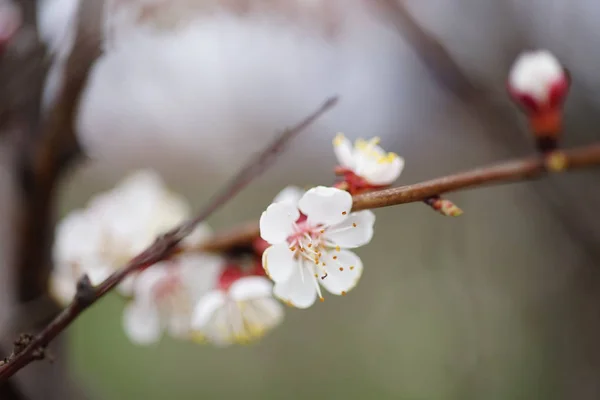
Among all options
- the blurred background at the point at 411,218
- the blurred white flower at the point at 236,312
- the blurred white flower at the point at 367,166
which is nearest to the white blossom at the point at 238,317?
A: the blurred white flower at the point at 236,312

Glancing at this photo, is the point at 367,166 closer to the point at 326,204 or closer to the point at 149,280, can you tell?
the point at 326,204

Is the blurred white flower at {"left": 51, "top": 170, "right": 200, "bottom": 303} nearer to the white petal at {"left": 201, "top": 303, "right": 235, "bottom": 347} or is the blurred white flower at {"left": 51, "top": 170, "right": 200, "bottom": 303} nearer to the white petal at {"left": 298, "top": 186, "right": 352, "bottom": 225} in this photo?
the white petal at {"left": 201, "top": 303, "right": 235, "bottom": 347}

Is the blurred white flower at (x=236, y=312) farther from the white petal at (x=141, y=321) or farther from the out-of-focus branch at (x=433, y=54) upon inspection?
the out-of-focus branch at (x=433, y=54)

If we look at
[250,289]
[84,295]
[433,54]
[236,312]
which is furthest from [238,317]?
[433,54]

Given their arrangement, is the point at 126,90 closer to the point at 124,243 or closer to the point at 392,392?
the point at 124,243

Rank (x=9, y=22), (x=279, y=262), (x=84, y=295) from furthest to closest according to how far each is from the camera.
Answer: (x=9, y=22) → (x=279, y=262) → (x=84, y=295)

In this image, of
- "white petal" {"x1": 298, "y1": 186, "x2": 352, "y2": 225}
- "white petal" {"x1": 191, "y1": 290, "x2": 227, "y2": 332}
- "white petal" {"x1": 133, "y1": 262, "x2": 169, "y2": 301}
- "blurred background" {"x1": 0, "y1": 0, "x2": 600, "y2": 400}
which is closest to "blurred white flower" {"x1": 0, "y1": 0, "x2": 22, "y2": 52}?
"blurred background" {"x1": 0, "y1": 0, "x2": 600, "y2": 400}

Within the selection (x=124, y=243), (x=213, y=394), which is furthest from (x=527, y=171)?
(x=213, y=394)
